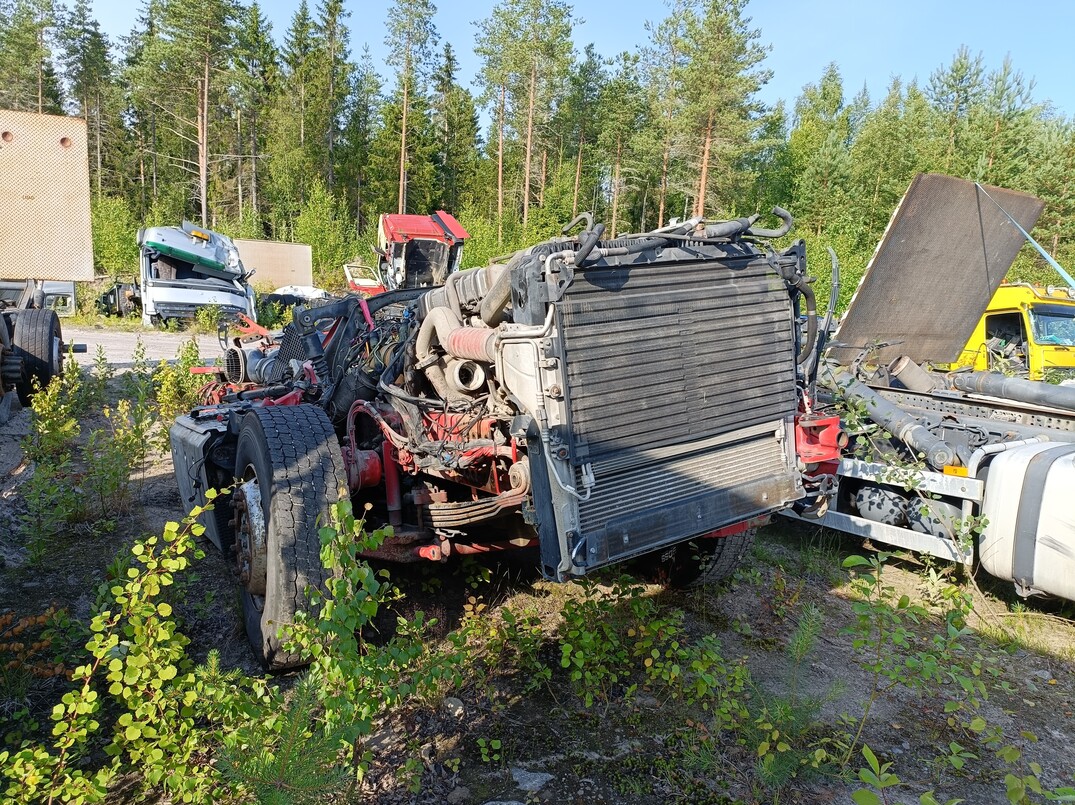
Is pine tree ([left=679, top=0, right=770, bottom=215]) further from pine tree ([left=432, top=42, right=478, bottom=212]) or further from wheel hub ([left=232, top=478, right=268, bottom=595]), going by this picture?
wheel hub ([left=232, top=478, right=268, bottom=595])

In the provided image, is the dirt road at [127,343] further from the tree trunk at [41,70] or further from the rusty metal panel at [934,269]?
the tree trunk at [41,70]

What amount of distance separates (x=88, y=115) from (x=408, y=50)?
69.2 ft

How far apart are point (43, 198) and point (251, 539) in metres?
4.30

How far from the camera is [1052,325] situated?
856 centimetres

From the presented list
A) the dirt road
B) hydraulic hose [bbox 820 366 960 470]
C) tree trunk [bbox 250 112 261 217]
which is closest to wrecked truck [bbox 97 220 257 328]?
the dirt road

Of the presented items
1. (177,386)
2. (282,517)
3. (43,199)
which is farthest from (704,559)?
(177,386)

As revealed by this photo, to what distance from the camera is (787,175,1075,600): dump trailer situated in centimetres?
418

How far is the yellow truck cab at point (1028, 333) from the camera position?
8312 millimetres

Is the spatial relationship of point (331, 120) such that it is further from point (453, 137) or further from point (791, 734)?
point (791, 734)

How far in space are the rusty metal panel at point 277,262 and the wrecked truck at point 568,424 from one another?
2169 centimetres

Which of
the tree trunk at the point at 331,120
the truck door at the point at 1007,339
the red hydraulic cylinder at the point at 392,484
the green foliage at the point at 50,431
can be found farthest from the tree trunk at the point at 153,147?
the red hydraulic cylinder at the point at 392,484

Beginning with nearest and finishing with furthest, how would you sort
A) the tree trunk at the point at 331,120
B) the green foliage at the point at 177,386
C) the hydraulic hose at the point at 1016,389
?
the hydraulic hose at the point at 1016,389 < the green foliage at the point at 177,386 < the tree trunk at the point at 331,120

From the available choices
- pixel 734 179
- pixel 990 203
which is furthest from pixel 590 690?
pixel 734 179

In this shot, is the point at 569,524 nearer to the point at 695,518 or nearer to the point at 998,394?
the point at 695,518
